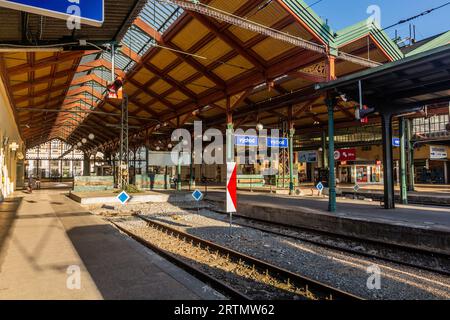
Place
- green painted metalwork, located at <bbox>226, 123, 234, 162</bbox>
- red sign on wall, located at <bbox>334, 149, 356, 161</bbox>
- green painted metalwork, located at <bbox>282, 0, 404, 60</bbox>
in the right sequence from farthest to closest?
red sign on wall, located at <bbox>334, 149, 356, 161</bbox> < green painted metalwork, located at <bbox>226, 123, 234, 162</bbox> < green painted metalwork, located at <bbox>282, 0, 404, 60</bbox>

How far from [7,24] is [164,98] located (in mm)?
18069

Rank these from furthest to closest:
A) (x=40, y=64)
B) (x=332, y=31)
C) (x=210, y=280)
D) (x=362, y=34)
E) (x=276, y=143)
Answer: (x=276, y=143)
(x=40, y=64)
(x=362, y=34)
(x=332, y=31)
(x=210, y=280)

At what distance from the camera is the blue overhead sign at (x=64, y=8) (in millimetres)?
3252

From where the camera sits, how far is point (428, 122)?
3722cm

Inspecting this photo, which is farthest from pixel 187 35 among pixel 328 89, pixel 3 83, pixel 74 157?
pixel 74 157

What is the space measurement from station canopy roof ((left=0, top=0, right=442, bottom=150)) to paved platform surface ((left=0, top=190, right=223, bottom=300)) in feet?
16.5

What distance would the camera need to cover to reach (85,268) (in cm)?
544

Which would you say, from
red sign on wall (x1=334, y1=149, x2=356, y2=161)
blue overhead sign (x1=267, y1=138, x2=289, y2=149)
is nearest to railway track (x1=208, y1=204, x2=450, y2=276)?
blue overhead sign (x1=267, y1=138, x2=289, y2=149)

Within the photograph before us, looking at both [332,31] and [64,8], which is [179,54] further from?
[64,8]

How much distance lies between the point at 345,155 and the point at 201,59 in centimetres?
2508

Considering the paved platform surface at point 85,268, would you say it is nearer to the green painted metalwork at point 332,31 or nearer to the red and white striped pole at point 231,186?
the red and white striped pole at point 231,186

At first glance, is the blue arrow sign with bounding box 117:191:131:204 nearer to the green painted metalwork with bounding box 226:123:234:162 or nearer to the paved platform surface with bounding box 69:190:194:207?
the paved platform surface with bounding box 69:190:194:207

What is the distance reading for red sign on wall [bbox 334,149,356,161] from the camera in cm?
3650

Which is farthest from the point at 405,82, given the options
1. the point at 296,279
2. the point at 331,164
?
the point at 296,279
